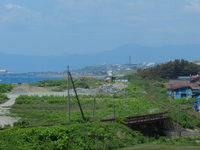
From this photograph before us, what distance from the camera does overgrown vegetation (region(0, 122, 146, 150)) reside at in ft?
83.6

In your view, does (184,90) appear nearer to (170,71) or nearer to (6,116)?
(170,71)

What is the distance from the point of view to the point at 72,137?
95.2ft

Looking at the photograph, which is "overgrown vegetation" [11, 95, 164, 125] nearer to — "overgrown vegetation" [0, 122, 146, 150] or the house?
"overgrown vegetation" [0, 122, 146, 150]

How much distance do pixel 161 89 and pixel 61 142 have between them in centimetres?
4749

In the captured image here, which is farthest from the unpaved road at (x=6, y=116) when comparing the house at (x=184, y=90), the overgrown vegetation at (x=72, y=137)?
the house at (x=184, y=90)

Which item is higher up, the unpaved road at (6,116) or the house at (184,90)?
the house at (184,90)

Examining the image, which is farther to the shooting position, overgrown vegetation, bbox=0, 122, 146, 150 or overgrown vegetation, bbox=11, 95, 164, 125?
overgrown vegetation, bbox=11, 95, 164, 125

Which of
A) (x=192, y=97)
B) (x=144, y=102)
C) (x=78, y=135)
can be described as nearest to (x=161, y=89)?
(x=192, y=97)

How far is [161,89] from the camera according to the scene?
72.7m

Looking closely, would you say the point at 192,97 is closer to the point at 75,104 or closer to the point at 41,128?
the point at 75,104

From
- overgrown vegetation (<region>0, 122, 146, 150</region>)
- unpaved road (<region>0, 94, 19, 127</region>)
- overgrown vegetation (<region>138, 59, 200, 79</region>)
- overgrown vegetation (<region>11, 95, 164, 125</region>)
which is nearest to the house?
overgrown vegetation (<region>11, 95, 164, 125</region>)

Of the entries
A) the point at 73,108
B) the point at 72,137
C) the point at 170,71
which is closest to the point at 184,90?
the point at 73,108

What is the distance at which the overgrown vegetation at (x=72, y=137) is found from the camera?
25484mm

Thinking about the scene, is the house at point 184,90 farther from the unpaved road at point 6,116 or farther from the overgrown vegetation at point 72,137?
the overgrown vegetation at point 72,137
